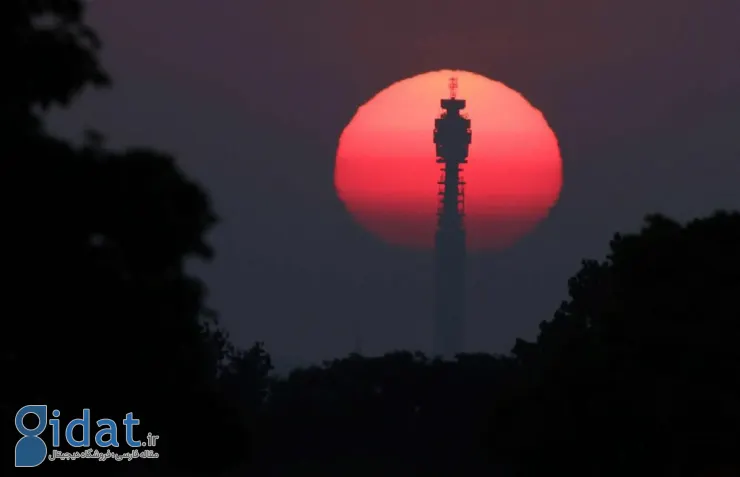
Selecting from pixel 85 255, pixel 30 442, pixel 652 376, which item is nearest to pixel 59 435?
pixel 30 442

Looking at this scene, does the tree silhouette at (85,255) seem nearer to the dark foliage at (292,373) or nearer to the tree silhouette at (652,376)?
the dark foliage at (292,373)

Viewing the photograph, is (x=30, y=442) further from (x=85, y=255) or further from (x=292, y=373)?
(x=292, y=373)

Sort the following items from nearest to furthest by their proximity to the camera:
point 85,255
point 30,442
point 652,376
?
point 85,255
point 30,442
point 652,376

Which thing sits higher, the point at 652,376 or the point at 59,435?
the point at 652,376

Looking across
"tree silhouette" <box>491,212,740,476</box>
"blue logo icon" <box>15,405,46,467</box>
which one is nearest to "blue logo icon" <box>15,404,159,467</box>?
"blue logo icon" <box>15,405,46,467</box>

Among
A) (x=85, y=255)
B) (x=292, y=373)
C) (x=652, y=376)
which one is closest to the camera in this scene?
(x=85, y=255)

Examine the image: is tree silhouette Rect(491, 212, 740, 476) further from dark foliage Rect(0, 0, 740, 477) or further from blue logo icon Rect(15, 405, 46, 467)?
blue logo icon Rect(15, 405, 46, 467)

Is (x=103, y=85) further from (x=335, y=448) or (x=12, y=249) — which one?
(x=335, y=448)
